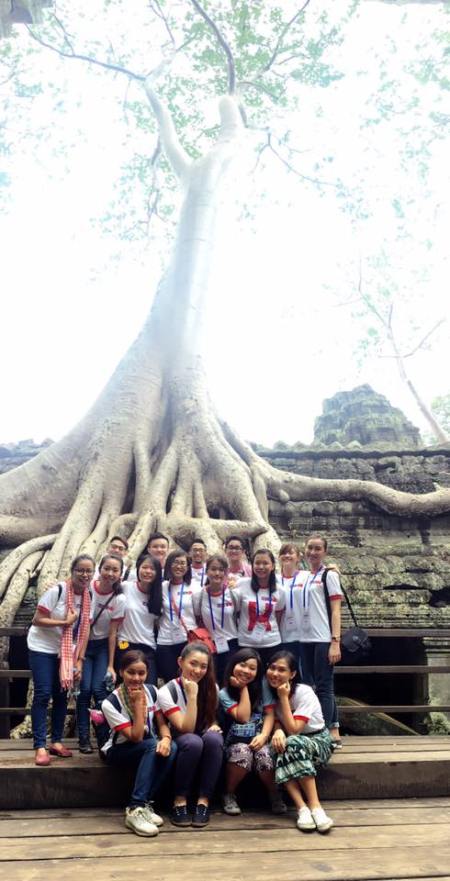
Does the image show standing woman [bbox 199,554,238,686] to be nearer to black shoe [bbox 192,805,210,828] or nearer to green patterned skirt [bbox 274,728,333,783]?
green patterned skirt [bbox 274,728,333,783]

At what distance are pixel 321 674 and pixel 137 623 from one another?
0.98 meters

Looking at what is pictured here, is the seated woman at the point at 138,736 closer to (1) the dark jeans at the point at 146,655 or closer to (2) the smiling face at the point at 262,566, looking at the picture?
(1) the dark jeans at the point at 146,655

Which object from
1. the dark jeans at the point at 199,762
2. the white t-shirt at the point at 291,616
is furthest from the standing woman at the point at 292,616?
the dark jeans at the point at 199,762

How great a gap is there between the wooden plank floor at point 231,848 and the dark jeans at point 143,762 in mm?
126

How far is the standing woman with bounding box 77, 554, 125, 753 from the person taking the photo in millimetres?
3084

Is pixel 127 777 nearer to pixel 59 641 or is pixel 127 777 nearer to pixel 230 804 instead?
pixel 230 804

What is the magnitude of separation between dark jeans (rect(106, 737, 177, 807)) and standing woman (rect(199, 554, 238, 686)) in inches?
26.9

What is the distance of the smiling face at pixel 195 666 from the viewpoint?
8.33ft

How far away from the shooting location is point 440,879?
194 centimetres

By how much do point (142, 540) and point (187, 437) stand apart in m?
1.63

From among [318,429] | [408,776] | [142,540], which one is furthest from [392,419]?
[408,776]

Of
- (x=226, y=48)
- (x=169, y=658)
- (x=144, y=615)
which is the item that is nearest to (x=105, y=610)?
(x=144, y=615)

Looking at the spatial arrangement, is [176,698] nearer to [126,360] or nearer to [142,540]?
[142,540]

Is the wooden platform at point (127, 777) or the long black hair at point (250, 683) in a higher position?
the long black hair at point (250, 683)
